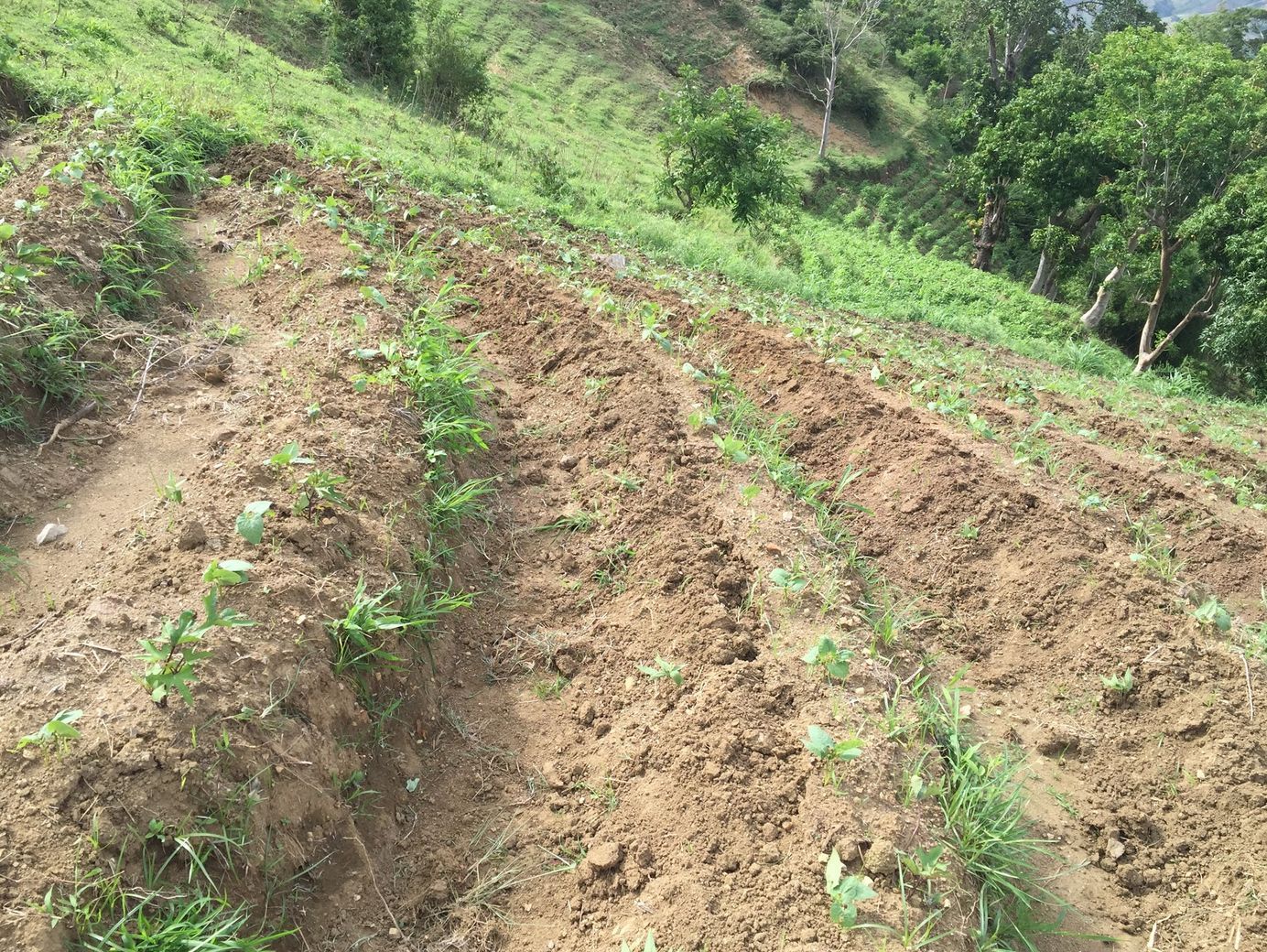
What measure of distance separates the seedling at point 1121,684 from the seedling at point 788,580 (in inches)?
74.6

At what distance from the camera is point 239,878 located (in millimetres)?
2291

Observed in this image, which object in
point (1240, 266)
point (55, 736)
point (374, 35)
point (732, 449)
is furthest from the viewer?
point (374, 35)

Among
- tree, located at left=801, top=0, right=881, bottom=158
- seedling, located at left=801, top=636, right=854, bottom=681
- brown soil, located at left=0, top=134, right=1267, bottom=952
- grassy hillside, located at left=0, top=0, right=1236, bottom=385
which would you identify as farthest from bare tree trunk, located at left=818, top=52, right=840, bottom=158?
seedling, located at left=801, top=636, right=854, bottom=681

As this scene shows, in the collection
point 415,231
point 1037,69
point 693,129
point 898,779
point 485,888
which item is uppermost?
point 1037,69

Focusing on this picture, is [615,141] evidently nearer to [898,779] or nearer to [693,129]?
[693,129]

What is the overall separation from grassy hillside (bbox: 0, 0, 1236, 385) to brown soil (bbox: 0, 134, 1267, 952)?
5875 millimetres

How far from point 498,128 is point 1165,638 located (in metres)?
19.9

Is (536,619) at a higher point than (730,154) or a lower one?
lower

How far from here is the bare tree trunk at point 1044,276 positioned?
25.7 m

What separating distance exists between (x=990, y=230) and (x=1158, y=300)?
34.6ft

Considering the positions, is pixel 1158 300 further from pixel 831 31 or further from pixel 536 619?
pixel 831 31

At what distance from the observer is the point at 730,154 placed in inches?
746

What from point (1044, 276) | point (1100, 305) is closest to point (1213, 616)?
point (1100, 305)

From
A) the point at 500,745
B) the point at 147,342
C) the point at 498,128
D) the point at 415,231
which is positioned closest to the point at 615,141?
the point at 498,128
